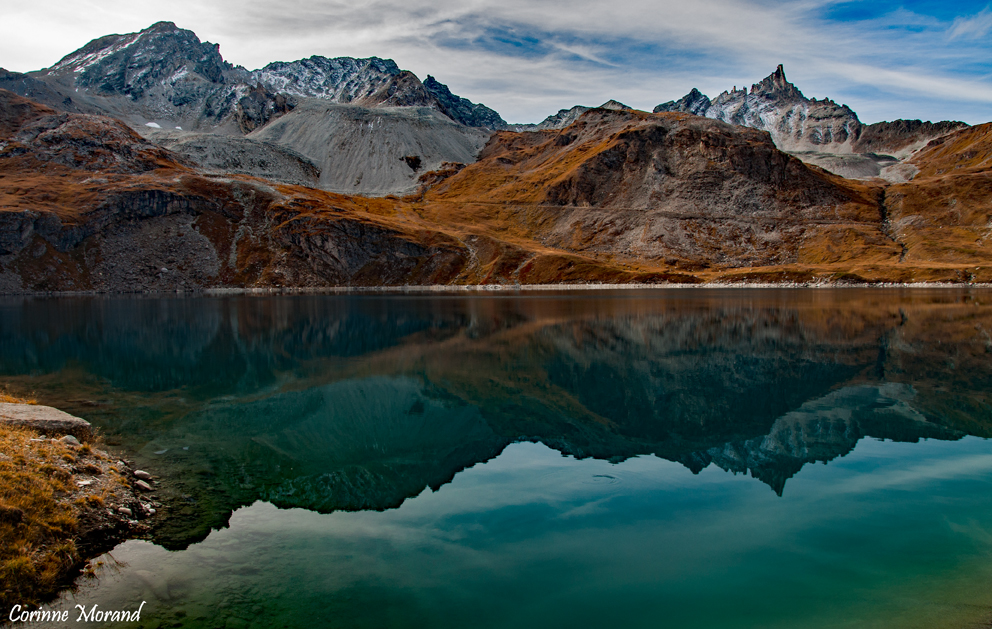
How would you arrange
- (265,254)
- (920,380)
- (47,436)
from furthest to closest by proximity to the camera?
(265,254), (920,380), (47,436)

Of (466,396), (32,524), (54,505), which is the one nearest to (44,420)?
(54,505)

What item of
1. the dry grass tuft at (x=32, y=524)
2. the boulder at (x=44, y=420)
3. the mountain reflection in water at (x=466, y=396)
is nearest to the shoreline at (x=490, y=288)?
the mountain reflection in water at (x=466, y=396)

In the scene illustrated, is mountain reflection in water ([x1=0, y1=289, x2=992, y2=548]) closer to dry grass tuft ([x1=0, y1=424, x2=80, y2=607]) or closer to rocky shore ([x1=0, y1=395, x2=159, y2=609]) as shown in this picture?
rocky shore ([x1=0, y1=395, x2=159, y2=609])

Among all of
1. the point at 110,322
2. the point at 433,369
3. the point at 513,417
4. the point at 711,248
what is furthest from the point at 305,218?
the point at 513,417

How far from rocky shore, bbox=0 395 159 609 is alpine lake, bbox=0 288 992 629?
66 centimetres

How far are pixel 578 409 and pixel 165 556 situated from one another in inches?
745

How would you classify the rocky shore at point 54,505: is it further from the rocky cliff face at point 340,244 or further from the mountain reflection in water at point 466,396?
the rocky cliff face at point 340,244

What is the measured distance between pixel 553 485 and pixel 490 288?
149 meters

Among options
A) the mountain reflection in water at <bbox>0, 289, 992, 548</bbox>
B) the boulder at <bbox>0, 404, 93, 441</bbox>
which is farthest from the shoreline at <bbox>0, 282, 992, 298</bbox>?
the boulder at <bbox>0, 404, 93, 441</bbox>

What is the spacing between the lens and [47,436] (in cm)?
1877

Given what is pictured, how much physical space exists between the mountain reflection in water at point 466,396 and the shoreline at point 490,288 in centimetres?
9524

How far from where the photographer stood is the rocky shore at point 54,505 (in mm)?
11586

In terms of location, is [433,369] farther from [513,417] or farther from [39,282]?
[39,282]

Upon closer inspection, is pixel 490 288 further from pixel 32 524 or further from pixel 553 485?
pixel 32 524
